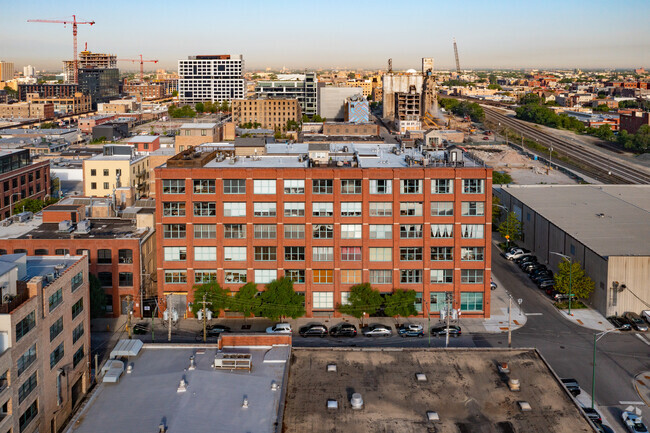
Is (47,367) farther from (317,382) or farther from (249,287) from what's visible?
(249,287)

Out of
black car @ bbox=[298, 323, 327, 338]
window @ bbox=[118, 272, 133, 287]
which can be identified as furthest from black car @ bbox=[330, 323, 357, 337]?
window @ bbox=[118, 272, 133, 287]

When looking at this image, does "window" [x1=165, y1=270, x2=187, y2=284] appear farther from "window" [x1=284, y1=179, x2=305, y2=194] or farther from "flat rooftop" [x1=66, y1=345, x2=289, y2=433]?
"flat rooftop" [x1=66, y1=345, x2=289, y2=433]

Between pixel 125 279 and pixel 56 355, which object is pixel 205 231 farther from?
pixel 56 355

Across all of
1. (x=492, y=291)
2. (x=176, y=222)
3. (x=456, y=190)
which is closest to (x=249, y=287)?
(x=176, y=222)

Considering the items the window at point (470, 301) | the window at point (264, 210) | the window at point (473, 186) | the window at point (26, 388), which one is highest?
the window at point (473, 186)

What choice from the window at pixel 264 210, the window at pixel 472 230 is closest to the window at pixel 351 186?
the window at pixel 264 210

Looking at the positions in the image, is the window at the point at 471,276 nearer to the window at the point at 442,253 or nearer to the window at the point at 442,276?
the window at the point at 442,276

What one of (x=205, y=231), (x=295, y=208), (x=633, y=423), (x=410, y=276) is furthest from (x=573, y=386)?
(x=205, y=231)
